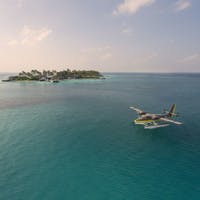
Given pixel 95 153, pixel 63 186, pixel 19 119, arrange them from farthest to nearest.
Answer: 1. pixel 19 119
2. pixel 95 153
3. pixel 63 186

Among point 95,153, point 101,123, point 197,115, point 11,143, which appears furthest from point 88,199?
point 197,115

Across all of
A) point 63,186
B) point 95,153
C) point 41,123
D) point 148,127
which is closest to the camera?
point 63,186

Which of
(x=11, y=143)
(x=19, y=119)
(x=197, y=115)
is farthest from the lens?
(x=197, y=115)

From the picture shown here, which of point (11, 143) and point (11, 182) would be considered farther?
point (11, 143)

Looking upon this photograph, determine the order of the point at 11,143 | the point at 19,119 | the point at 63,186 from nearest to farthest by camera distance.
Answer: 1. the point at 63,186
2. the point at 11,143
3. the point at 19,119

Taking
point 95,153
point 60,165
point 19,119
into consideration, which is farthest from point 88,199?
point 19,119

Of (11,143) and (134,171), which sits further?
(11,143)

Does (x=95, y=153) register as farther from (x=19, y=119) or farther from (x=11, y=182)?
(x=19, y=119)

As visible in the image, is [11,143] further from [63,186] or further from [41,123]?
[63,186]

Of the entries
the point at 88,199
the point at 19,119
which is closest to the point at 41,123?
the point at 19,119
